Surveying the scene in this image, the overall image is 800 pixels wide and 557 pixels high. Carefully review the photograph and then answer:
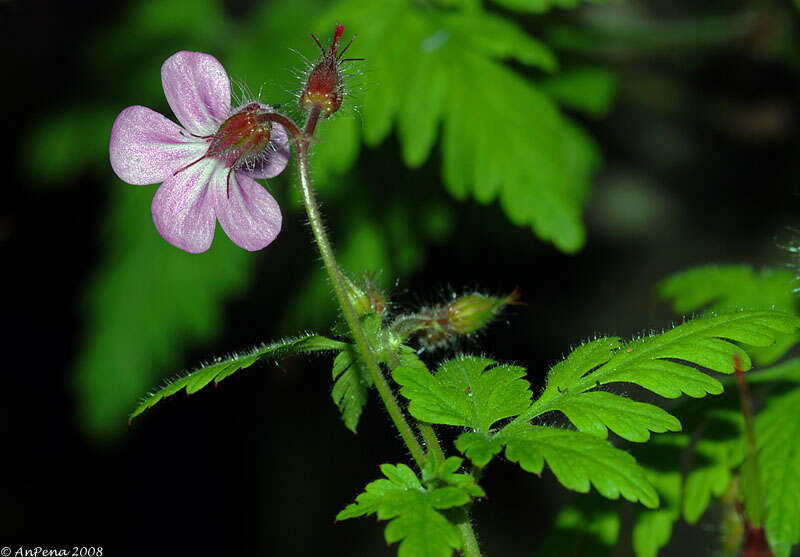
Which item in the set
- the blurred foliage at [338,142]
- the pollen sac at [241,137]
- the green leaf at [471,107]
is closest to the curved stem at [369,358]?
the pollen sac at [241,137]

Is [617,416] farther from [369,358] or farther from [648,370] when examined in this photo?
[369,358]

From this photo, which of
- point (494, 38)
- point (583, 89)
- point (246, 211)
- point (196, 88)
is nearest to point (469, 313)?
point (246, 211)

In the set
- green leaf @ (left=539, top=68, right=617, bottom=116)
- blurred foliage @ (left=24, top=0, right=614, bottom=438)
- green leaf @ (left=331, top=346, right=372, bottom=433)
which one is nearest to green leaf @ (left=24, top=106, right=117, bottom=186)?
blurred foliage @ (left=24, top=0, right=614, bottom=438)

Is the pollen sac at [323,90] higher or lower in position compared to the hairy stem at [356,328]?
higher

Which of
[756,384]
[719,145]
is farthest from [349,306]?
[719,145]

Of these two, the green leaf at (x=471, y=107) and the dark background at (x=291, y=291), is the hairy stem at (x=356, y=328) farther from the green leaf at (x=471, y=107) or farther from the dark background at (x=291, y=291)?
the dark background at (x=291, y=291)
